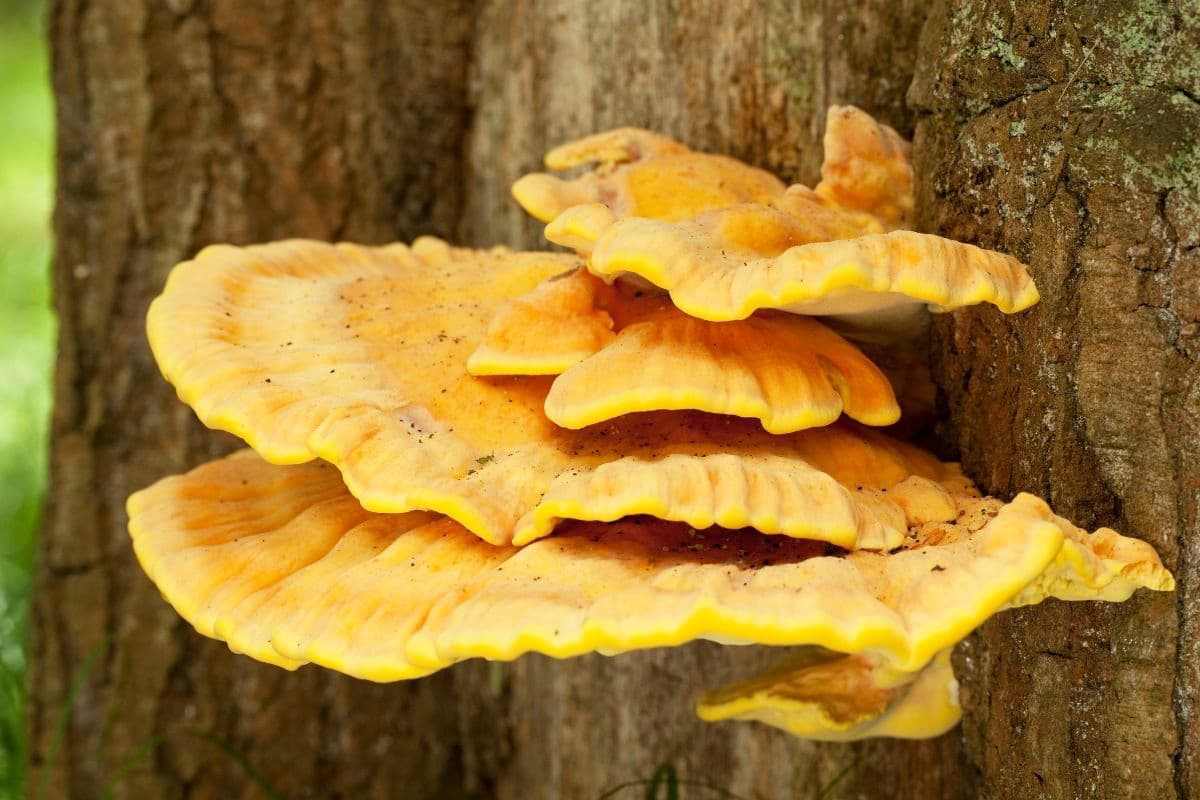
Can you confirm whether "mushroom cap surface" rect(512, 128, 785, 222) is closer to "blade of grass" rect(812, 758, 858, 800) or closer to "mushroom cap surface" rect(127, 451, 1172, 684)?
"mushroom cap surface" rect(127, 451, 1172, 684)

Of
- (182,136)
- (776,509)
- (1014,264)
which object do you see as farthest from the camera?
(182,136)

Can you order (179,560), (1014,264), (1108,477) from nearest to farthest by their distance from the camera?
(1014,264) → (1108,477) → (179,560)

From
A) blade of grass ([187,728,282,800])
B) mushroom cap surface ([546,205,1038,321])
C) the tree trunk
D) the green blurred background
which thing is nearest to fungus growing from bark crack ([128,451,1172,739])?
the tree trunk

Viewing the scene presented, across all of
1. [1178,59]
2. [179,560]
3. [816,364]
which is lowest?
[179,560]

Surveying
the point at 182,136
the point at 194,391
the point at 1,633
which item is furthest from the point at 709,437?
the point at 1,633

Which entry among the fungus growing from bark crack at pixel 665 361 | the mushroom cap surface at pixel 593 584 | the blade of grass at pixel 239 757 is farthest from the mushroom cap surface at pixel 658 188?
the blade of grass at pixel 239 757

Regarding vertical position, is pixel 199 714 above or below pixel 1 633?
above

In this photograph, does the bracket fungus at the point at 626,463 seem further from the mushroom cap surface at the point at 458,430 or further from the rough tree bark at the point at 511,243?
the rough tree bark at the point at 511,243

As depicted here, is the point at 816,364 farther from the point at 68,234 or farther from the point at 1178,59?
the point at 68,234
